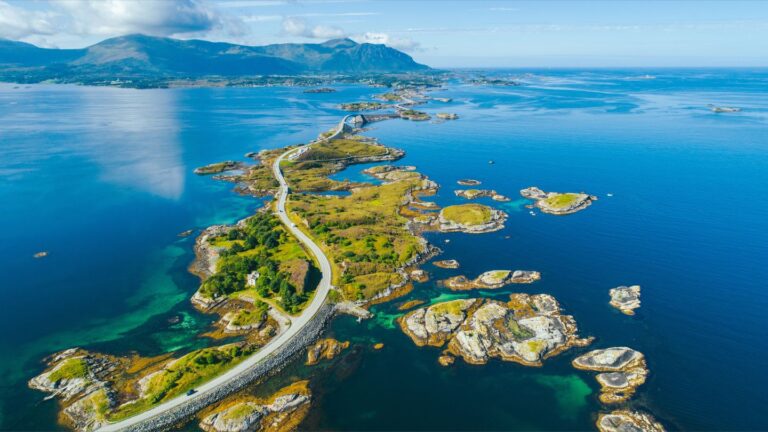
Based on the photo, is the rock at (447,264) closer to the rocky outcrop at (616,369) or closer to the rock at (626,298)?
the rock at (626,298)

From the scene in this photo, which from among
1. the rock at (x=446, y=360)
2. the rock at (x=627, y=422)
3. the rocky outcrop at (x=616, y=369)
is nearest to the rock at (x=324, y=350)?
the rock at (x=446, y=360)

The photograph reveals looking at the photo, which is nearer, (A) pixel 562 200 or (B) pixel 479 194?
(A) pixel 562 200

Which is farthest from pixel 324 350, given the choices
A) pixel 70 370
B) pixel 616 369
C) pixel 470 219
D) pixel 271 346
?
pixel 470 219

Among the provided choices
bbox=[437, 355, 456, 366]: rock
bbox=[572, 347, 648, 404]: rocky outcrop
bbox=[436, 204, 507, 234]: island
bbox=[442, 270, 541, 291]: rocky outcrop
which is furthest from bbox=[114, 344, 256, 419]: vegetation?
bbox=[436, 204, 507, 234]: island

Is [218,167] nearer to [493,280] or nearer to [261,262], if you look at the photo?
[261,262]

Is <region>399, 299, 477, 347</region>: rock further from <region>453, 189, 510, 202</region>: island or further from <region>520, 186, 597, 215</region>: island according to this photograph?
<region>453, 189, 510, 202</region>: island

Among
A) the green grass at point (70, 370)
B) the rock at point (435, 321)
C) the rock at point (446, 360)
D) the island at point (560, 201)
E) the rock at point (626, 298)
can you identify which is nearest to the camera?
the green grass at point (70, 370)
